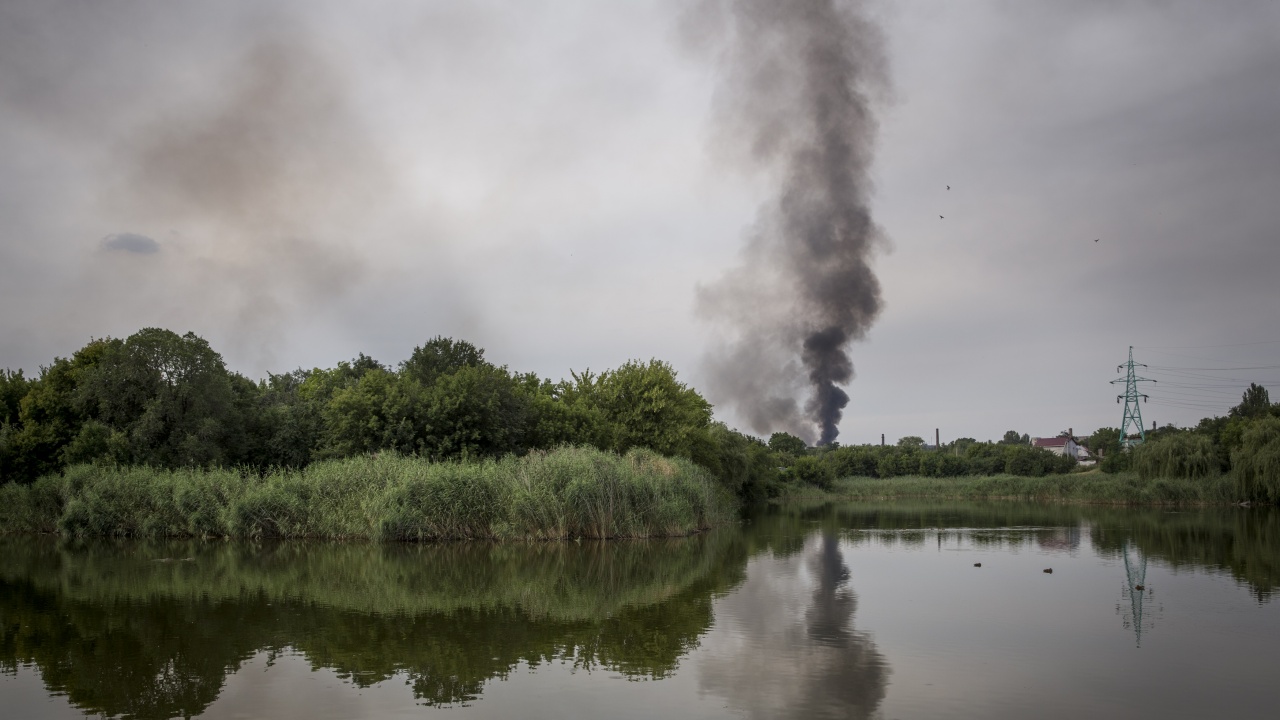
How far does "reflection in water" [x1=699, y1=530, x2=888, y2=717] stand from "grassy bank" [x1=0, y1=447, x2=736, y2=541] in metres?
11.0

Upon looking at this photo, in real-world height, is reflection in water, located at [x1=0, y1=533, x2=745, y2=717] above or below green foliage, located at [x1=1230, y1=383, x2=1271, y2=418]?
below

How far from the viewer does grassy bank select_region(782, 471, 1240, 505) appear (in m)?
53.3

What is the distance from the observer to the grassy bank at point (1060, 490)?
5331 centimetres

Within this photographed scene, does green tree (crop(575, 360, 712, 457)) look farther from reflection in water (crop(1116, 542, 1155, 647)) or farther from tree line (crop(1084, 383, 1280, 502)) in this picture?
tree line (crop(1084, 383, 1280, 502))

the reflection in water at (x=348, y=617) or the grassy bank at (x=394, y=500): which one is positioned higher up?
the grassy bank at (x=394, y=500)

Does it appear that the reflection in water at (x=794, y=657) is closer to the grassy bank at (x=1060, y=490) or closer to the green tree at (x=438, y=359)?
the green tree at (x=438, y=359)

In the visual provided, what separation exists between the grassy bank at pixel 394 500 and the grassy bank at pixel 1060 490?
38064mm

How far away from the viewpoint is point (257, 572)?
2002 cm

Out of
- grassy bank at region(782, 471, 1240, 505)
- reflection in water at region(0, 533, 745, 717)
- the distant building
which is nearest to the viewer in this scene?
reflection in water at region(0, 533, 745, 717)

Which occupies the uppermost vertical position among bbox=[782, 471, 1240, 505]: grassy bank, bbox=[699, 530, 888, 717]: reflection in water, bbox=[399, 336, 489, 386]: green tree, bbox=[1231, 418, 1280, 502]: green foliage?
bbox=[399, 336, 489, 386]: green tree

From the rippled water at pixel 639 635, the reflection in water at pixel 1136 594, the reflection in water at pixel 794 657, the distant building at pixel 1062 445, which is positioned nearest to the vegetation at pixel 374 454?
the rippled water at pixel 639 635

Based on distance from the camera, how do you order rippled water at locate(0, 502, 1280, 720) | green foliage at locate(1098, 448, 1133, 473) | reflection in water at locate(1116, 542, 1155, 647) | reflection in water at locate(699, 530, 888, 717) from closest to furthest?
reflection in water at locate(699, 530, 888, 717) → rippled water at locate(0, 502, 1280, 720) → reflection in water at locate(1116, 542, 1155, 647) → green foliage at locate(1098, 448, 1133, 473)

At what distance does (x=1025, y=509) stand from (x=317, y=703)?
50184mm

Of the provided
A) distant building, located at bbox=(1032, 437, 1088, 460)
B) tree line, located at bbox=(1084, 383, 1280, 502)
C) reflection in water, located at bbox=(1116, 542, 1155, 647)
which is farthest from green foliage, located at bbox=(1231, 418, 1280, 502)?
distant building, located at bbox=(1032, 437, 1088, 460)
